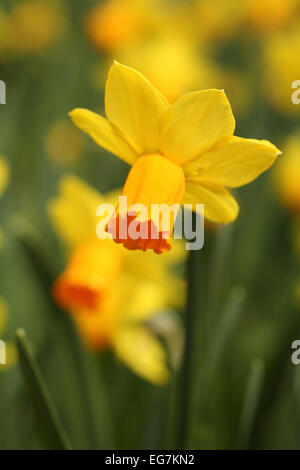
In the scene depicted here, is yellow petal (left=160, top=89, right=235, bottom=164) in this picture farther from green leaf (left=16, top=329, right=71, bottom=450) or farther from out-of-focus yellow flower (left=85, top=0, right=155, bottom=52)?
out-of-focus yellow flower (left=85, top=0, right=155, bottom=52)

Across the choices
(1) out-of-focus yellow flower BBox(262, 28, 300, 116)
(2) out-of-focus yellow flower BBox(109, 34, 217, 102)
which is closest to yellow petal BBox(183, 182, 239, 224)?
(2) out-of-focus yellow flower BBox(109, 34, 217, 102)

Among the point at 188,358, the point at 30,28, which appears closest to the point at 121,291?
the point at 188,358

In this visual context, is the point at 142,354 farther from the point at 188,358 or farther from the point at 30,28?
the point at 30,28

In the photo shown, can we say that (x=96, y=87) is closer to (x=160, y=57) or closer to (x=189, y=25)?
(x=160, y=57)

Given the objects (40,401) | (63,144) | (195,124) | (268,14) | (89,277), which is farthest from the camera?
(268,14)

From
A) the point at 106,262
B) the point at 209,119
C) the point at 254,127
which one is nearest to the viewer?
the point at 209,119

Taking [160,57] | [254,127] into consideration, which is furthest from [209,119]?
[160,57]

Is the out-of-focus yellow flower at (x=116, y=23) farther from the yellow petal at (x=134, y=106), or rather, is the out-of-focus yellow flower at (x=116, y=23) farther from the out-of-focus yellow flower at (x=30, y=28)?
the yellow petal at (x=134, y=106)
